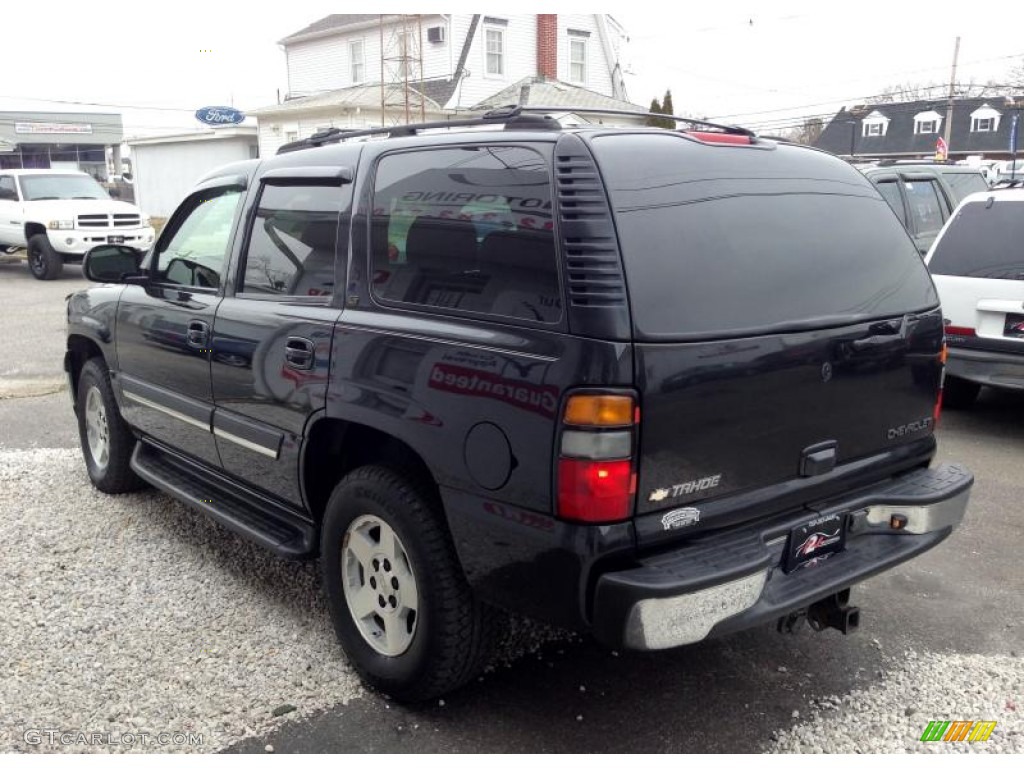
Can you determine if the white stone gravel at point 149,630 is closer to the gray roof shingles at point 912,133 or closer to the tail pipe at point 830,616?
the tail pipe at point 830,616

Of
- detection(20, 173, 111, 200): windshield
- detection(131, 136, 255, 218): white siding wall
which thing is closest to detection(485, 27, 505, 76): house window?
detection(131, 136, 255, 218): white siding wall

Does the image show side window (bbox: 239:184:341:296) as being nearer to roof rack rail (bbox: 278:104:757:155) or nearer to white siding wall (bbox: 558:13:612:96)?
roof rack rail (bbox: 278:104:757:155)

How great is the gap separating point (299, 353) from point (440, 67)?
26823 mm

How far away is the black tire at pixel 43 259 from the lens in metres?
16.9

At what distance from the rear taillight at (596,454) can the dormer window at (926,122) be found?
2244 inches

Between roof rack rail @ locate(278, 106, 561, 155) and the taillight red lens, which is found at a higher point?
roof rack rail @ locate(278, 106, 561, 155)

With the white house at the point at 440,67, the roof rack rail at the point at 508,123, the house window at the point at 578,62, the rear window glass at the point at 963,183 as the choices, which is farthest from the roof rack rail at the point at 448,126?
the house window at the point at 578,62

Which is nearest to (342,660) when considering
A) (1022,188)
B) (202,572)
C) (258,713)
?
(258,713)

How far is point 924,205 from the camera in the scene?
10250 mm

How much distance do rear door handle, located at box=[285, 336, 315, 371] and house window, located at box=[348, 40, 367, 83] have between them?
28.5m

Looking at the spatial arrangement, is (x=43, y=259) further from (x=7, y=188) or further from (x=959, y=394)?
(x=959, y=394)

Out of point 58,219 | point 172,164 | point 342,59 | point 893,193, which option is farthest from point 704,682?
point 172,164

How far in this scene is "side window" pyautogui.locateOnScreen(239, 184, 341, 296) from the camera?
341cm

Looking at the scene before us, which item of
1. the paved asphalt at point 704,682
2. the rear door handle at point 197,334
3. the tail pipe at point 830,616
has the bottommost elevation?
the paved asphalt at point 704,682
